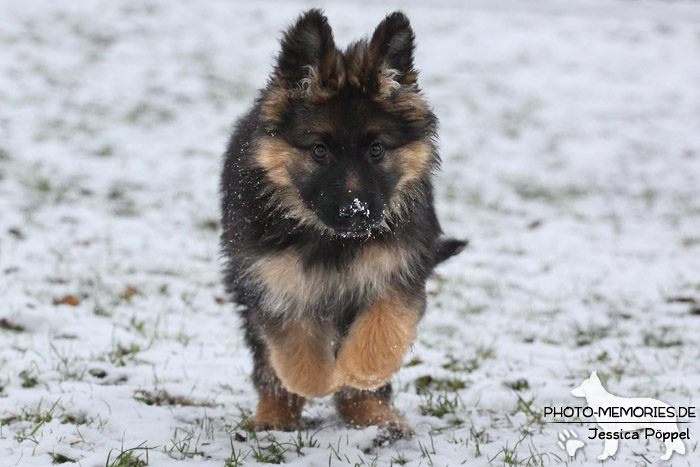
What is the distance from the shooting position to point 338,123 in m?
3.28

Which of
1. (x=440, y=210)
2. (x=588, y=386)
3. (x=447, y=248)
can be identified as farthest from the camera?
(x=440, y=210)

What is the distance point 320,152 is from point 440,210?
540 centimetres

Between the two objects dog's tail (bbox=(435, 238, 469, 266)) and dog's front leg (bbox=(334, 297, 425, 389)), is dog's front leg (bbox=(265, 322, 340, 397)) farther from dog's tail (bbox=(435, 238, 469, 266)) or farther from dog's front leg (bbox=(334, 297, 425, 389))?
Result: dog's tail (bbox=(435, 238, 469, 266))

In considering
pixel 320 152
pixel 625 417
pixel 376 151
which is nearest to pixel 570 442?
pixel 625 417

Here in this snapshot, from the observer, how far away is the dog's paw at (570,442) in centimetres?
316

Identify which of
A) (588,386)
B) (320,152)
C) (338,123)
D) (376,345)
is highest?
(338,123)

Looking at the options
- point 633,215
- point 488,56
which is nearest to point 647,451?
point 633,215

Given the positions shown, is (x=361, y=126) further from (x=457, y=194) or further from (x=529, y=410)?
(x=457, y=194)

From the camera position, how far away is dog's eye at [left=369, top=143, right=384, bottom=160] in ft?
11.0

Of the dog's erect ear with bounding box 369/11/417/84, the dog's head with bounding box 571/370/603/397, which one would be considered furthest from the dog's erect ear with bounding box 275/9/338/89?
the dog's head with bounding box 571/370/603/397

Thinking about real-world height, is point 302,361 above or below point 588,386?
above

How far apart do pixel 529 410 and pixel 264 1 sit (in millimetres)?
14963

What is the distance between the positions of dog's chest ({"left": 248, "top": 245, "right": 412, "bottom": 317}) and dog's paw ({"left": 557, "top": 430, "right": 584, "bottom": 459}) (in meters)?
1.00

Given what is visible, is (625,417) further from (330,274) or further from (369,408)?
(330,274)
